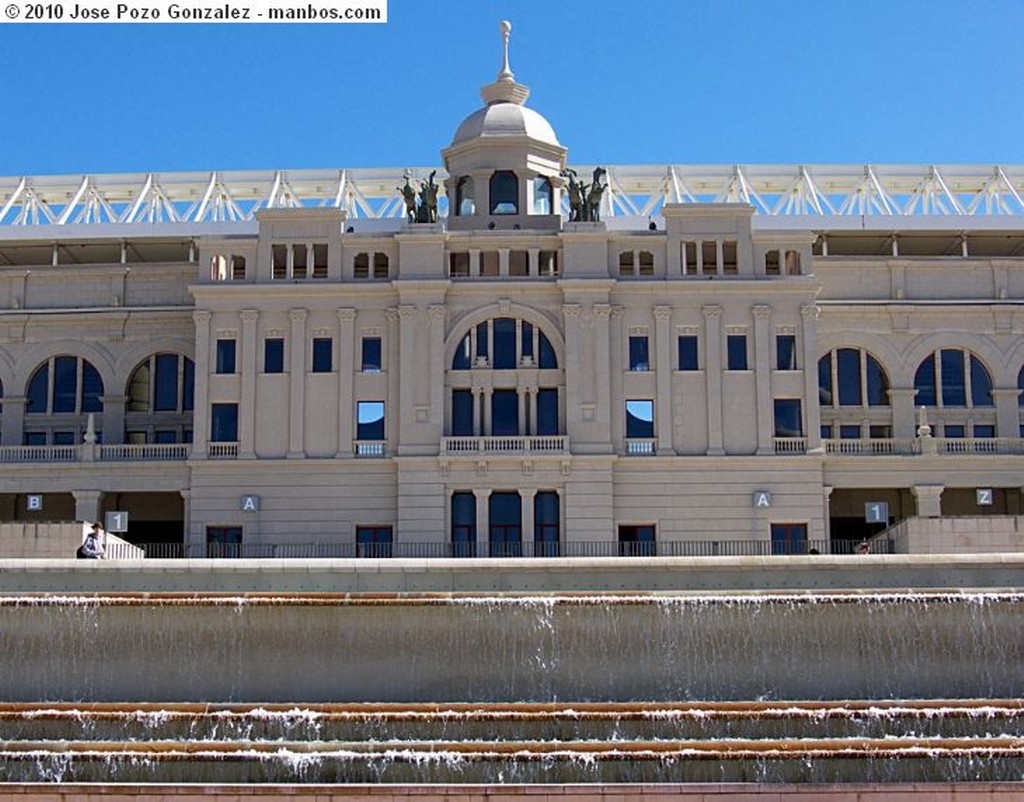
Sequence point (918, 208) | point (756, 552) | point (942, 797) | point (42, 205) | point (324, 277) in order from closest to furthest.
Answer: point (942, 797)
point (756, 552)
point (324, 277)
point (42, 205)
point (918, 208)

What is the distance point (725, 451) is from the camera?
69.6m

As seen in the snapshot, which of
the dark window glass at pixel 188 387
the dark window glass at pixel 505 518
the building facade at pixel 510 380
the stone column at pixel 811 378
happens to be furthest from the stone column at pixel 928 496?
the dark window glass at pixel 188 387

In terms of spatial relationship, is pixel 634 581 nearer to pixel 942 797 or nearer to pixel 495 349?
pixel 942 797

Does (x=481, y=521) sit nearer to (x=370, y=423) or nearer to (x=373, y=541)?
(x=373, y=541)

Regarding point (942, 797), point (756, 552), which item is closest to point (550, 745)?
point (942, 797)

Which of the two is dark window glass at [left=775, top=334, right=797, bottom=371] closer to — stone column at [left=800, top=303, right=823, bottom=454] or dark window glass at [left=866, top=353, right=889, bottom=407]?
stone column at [left=800, top=303, right=823, bottom=454]

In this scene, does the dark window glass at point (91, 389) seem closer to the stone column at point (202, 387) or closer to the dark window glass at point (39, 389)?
the dark window glass at point (39, 389)

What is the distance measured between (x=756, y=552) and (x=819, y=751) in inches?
1084

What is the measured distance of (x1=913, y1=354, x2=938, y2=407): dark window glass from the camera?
251 ft

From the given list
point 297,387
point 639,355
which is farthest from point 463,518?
point 639,355

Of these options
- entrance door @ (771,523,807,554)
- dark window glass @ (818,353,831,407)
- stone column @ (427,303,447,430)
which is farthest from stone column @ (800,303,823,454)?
stone column @ (427,303,447,430)

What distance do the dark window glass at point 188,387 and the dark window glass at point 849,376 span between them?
28.9 meters

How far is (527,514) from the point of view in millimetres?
68500

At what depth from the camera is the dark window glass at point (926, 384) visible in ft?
251
